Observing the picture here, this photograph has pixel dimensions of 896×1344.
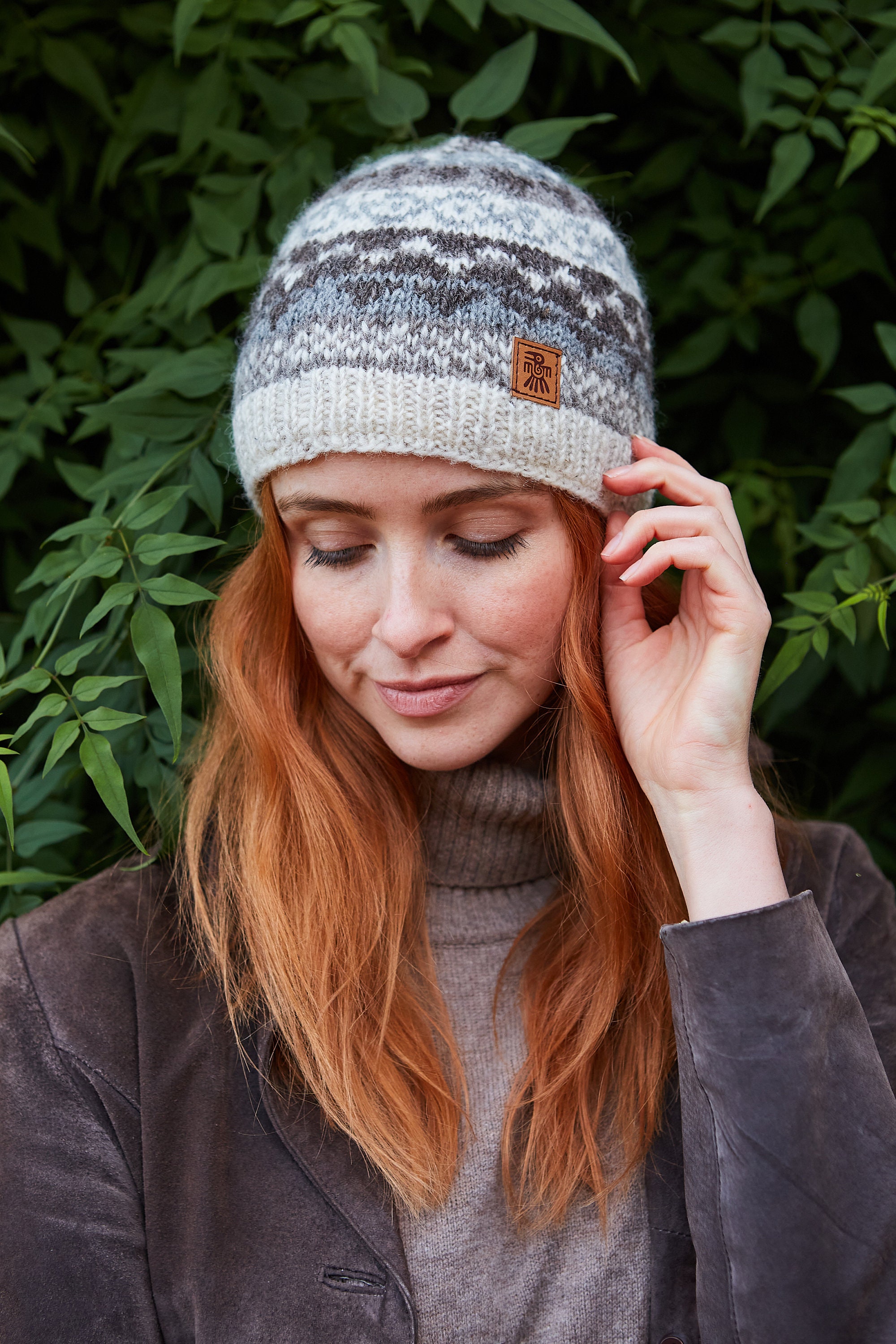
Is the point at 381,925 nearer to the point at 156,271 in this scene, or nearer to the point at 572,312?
the point at 572,312

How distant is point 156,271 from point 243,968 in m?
1.31

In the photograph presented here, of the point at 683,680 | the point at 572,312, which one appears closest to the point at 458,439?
the point at 572,312

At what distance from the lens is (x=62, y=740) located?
1328mm

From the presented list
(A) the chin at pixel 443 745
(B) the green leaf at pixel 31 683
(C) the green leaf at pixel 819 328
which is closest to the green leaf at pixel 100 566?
(B) the green leaf at pixel 31 683

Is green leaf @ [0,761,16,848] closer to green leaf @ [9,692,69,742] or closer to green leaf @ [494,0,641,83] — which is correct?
green leaf @ [9,692,69,742]

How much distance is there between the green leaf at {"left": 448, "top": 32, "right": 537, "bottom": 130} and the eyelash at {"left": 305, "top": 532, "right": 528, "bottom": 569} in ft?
2.73

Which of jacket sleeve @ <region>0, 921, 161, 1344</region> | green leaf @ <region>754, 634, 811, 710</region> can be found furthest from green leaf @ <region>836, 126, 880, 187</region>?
jacket sleeve @ <region>0, 921, 161, 1344</region>

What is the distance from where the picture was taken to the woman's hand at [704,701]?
54.9 inches

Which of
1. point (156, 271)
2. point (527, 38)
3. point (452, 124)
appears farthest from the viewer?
point (452, 124)

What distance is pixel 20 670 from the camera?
1846 millimetres

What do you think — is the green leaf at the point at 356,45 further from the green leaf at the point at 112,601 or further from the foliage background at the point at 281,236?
the green leaf at the point at 112,601

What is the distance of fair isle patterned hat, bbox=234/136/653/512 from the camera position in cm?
133

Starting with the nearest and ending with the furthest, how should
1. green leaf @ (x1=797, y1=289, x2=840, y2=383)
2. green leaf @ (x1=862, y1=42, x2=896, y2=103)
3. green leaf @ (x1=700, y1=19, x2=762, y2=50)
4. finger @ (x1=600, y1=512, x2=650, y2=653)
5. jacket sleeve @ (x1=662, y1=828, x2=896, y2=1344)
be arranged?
jacket sleeve @ (x1=662, y1=828, x2=896, y2=1344), finger @ (x1=600, y1=512, x2=650, y2=653), green leaf @ (x1=862, y1=42, x2=896, y2=103), green leaf @ (x1=700, y1=19, x2=762, y2=50), green leaf @ (x1=797, y1=289, x2=840, y2=383)

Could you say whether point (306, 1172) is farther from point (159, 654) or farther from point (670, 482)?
point (670, 482)
